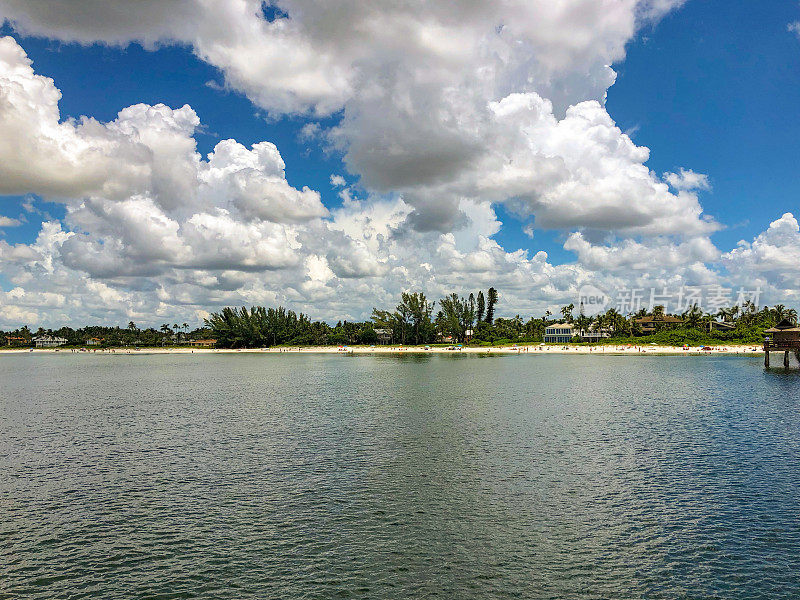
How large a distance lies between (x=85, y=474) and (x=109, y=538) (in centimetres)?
1337

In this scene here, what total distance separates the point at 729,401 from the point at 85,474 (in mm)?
72274

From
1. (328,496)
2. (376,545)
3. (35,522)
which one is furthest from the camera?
(328,496)

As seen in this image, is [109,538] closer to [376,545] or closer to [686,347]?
[376,545]

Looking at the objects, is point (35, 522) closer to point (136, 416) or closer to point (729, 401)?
point (136, 416)

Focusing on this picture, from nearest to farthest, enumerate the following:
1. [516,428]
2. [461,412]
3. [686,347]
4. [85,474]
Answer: [85,474] → [516,428] → [461,412] → [686,347]

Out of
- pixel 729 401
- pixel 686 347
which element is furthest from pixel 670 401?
pixel 686 347

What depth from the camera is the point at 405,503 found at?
28688 mm

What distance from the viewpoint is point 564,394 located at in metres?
75.4

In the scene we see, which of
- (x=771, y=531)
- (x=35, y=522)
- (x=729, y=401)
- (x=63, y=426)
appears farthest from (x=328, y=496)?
(x=729, y=401)

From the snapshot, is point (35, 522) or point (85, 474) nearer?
point (35, 522)

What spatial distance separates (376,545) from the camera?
2331cm

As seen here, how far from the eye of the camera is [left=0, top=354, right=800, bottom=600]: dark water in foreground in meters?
20.3

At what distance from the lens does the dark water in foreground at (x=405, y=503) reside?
20.3 metres

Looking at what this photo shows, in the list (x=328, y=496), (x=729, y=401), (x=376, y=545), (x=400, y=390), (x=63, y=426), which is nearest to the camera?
(x=376, y=545)
